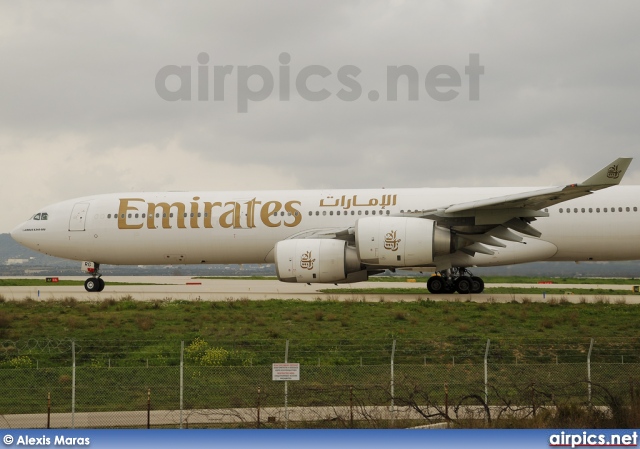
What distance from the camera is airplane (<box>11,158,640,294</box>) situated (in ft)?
81.2

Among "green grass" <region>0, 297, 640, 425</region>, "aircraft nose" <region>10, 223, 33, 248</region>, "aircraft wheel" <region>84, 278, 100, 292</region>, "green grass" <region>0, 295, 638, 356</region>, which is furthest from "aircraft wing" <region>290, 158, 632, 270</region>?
"aircraft nose" <region>10, 223, 33, 248</region>

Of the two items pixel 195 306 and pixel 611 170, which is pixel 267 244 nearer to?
pixel 195 306

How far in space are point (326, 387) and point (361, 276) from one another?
1373cm

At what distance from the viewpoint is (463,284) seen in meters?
27.3

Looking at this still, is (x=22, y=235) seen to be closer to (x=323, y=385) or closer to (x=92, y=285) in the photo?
(x=92, y=285)

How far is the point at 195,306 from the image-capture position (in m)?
23.7

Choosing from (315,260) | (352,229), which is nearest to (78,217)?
(315,260)

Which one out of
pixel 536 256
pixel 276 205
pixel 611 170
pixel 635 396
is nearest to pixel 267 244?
pixel 276 205

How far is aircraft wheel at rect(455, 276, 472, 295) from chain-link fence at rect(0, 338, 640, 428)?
10334 millimetres

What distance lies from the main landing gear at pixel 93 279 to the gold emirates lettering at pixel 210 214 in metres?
2.63

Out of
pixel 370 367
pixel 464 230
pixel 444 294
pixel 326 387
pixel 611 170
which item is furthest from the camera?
pixel 444 294

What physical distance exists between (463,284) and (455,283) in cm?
30

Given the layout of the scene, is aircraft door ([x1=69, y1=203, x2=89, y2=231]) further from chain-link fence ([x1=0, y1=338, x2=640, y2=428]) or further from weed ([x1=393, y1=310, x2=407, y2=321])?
weed ([x1=393, y1=310, x2=407, y2=321])

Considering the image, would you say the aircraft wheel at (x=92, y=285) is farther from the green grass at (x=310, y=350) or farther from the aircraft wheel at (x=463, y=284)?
the aircraft wheel at (x=463, y=284)
